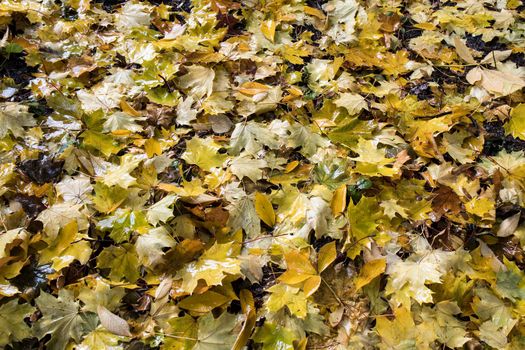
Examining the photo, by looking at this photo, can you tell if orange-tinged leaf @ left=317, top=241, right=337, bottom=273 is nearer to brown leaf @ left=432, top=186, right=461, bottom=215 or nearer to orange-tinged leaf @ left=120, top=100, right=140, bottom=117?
brown leaf @ left=432, top=186, right=461, bottom=215

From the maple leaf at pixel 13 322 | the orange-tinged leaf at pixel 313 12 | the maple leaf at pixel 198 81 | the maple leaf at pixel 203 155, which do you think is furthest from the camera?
the orange-tinged leaf at pixel 313 12

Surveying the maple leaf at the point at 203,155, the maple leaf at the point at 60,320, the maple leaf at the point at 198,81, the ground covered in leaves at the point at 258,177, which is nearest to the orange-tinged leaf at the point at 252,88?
the ground covered in leaves at the point at 258,177

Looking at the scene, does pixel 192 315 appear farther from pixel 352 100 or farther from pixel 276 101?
pixel 352 100

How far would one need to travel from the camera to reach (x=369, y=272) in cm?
152

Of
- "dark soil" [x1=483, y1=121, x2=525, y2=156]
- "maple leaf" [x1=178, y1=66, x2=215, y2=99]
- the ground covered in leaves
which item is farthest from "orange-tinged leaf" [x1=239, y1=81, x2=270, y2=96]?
"dark soil" [x1=483, y1=121, x2=525, y2=156]

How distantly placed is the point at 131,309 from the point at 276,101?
3.88 ft

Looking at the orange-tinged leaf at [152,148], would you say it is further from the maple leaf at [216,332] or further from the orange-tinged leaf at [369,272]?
the orange-tinged leaf at [369,272]

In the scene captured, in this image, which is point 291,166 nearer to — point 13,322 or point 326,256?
point 326,256

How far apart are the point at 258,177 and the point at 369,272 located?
1.95ft

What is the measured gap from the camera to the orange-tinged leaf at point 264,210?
165cm

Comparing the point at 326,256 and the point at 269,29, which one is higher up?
the point at 269,29

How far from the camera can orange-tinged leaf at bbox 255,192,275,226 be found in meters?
1.65

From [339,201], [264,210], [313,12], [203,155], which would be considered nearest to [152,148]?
[203,155]

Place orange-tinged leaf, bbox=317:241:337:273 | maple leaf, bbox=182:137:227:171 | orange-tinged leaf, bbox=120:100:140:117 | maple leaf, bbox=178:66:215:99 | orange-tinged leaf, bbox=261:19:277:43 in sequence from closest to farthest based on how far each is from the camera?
1. orange-tinged leaf, bbox=317:241:337:273
2. maple leaf, bbox=182:137:227:171
3. orange-tinged leaf, bbox=120:100:140:117
4. maple leaf, bbox=178:66:215:99
5. orange-tinged leaf, bbox=261:19:277:43
